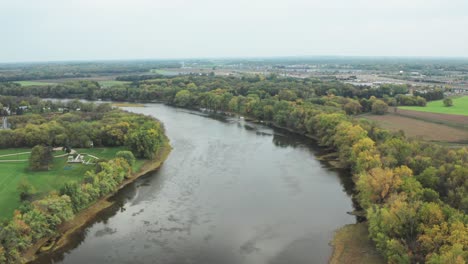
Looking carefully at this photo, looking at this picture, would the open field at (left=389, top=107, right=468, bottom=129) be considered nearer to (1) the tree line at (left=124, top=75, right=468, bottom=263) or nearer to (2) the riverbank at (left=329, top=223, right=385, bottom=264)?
(1) the tree line at (left=124, top=75, right=468, bottom=263)

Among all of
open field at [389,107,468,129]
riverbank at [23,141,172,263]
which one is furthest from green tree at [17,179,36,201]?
open field at [389,107,468,129]

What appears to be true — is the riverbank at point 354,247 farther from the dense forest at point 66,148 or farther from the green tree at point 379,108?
the green tree at point 379,108

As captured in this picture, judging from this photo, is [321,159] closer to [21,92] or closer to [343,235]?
[343,235]

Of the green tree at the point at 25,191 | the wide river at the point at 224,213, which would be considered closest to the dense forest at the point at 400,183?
the wide river at the point at 224,213

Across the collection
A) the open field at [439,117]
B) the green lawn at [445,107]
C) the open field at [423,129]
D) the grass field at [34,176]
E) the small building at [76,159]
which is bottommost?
the grass field at [34,176]

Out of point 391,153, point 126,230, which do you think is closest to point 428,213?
point 391,153

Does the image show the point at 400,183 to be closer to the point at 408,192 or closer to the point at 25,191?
the point at 408,192

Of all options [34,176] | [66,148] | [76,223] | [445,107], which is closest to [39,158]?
[34,176]
